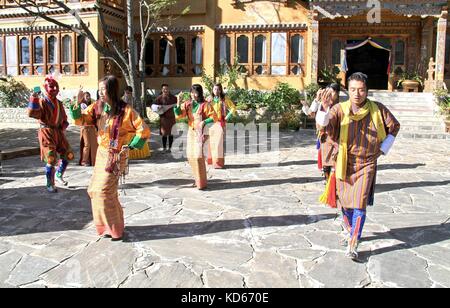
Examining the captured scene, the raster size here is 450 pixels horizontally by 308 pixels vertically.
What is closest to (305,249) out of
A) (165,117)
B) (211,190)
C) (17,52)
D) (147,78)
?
(211,190)

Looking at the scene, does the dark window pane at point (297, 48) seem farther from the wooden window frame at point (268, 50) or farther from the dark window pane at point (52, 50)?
the dark window pane at point (52, 50)

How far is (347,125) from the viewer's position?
13.9ft

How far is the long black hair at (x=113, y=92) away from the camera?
4555mm

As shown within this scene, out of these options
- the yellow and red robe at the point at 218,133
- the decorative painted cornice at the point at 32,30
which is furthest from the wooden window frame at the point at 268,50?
the yellow and red robe at the point at 218,133

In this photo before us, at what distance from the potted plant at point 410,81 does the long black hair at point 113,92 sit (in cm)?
1599

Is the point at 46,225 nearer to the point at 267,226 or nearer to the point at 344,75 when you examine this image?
the point at 267,226

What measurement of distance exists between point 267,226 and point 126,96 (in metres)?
6.62

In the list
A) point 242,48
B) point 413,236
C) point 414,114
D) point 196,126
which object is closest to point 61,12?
point 242,48

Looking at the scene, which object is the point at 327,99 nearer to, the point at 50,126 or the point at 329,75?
the point at 50,126

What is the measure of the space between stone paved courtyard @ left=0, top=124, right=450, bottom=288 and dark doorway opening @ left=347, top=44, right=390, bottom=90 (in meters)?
14.5

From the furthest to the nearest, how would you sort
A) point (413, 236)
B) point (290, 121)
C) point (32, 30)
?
1. point (32, 30)
2. point (290, 121)
3. point (413, 236)

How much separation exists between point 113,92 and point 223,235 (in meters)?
1.99

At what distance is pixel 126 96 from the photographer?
35.3 ft

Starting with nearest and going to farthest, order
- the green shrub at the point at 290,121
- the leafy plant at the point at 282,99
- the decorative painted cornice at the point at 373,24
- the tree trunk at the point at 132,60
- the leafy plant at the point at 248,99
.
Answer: the tree trunk at the point at 132,60, the green shrub at the point at 290,121, the leafy plant at the point at 282,99, the leafy plant at the point at 248,99, the decorative painted cornice at the point at 373,24
